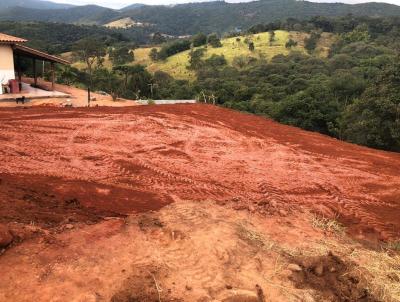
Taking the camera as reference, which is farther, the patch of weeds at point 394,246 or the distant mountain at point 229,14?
the distant mountain at point 229,14

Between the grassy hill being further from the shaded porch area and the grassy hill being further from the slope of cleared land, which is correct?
the slope of cleared land

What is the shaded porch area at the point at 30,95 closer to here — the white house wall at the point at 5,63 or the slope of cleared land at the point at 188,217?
the white house wall at the point at 5,63

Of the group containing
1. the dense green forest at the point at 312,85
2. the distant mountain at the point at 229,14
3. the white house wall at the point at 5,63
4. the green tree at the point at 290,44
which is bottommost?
the dense green forest at the point at 312,85

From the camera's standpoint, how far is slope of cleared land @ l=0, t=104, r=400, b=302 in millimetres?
4559

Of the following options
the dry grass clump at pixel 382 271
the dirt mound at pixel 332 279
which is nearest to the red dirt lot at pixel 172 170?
the dry grass clump at pixel 382 271

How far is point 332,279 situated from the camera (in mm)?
4859

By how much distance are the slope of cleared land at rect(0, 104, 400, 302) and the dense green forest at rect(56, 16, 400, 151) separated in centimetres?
834

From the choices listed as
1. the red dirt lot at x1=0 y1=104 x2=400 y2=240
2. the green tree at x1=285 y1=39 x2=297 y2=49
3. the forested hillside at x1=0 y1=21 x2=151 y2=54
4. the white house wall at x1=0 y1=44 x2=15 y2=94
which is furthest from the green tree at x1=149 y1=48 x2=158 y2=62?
the red dirt lot at x1=0 y1=104 x2=400 y2=240

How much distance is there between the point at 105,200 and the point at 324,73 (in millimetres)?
47654

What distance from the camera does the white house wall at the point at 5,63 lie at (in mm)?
19155

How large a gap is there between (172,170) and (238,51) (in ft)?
199

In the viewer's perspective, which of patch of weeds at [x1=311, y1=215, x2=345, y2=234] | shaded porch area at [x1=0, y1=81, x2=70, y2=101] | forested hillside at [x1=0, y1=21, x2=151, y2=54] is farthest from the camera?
forested hillside at [x1=0, y1=21, x2=151, y2=54]

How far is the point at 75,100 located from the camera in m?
19.3

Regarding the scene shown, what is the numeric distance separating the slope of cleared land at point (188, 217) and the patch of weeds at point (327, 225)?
23mm
